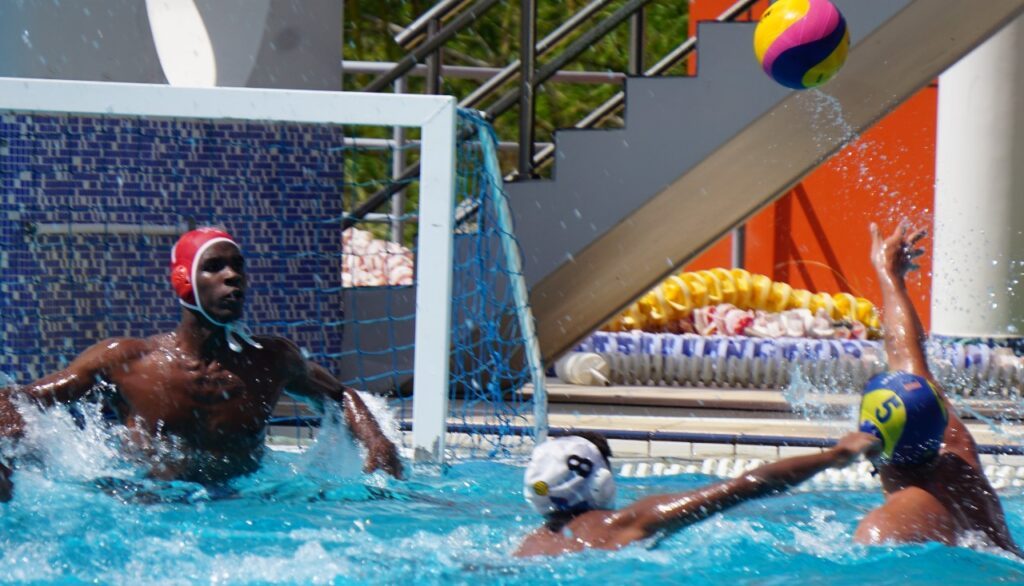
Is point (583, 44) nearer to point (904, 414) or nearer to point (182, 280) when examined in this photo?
point (182, 280)

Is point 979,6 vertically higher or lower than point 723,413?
higher

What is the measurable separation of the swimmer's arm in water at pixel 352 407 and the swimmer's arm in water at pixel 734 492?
1.45 metres

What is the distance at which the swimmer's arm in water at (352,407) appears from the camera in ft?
16.7

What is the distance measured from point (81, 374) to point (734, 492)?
239 centimetres

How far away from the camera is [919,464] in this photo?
3.93m

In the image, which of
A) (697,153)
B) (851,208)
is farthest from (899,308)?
(851,208)

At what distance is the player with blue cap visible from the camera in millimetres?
3691

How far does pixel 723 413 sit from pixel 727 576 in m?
3.94

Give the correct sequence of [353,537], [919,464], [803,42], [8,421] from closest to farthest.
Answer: [919,464], [353,537], [8,421], [803,42]

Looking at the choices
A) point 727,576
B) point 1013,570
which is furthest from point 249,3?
point 1013,570

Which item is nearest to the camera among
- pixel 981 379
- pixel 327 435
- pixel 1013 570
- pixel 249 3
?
pixel 1013 570

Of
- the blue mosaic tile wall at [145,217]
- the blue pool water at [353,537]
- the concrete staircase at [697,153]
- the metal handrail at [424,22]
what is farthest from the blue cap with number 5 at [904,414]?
the metal handrail at [424,22]

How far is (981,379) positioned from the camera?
343 inches

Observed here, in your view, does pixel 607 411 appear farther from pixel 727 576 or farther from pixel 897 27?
pixel 727 576
